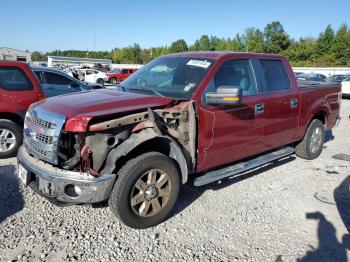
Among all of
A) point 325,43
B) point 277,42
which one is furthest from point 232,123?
point 277,42

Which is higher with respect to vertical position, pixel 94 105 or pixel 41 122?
pixel 94 105

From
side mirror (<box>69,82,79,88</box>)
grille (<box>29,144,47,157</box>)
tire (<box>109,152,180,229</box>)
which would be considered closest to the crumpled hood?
grille (<box>29,144,47,157</box>)

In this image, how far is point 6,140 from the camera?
598 centimetres

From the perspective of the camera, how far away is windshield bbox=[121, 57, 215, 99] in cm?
412

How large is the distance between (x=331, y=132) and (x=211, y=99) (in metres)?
6.88

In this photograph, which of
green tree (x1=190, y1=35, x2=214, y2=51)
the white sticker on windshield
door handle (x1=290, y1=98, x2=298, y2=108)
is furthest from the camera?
green tree (x1=190, y1=35, x2=214, y2=51)

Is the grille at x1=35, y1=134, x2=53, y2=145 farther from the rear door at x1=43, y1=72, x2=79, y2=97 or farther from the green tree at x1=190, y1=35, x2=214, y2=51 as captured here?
the green tree at x1=190, y1=35, x2=214, y2=51

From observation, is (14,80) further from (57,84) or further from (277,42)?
(277,42)

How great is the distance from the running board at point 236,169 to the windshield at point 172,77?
3.38 feet

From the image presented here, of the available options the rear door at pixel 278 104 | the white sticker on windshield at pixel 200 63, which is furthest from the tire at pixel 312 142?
the white sticker on windshield at pixel 200 63

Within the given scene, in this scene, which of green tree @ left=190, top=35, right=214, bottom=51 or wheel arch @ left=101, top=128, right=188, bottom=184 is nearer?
wheel arch @ left=101, top=128, right=188, bottom=184

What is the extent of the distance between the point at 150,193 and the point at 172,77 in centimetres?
162

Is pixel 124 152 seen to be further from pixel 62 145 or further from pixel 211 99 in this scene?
pixel 211 99

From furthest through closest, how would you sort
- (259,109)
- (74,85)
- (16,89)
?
1. (74,85)
2. (16,89)
3. (259,109)
